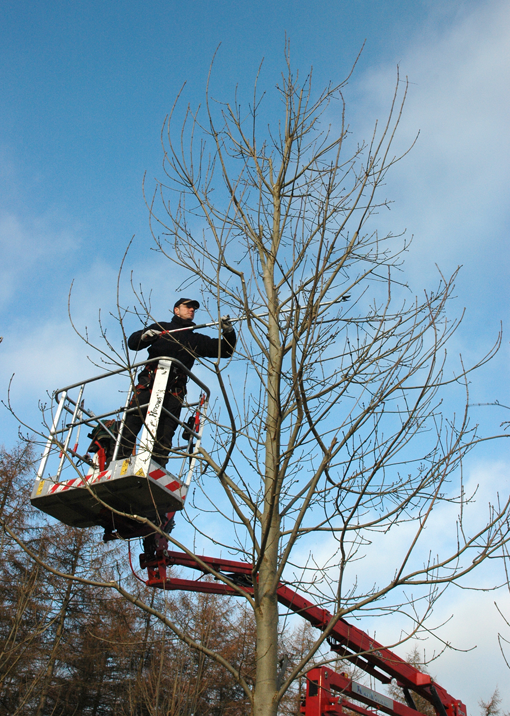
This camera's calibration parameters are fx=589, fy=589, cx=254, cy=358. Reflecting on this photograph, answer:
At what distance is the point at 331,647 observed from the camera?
7.52 metres

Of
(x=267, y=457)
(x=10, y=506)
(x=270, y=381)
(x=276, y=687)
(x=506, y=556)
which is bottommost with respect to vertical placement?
(x=276, y=687)

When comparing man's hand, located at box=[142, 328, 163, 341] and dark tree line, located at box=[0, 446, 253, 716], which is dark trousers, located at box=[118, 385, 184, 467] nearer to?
man's hand, located at box=[142, 328, 163, 341]

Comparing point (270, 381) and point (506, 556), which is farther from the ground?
point (270, 381)

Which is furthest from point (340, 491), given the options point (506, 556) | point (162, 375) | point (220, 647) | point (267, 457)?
point (220, 647)

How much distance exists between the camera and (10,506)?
45.1ft

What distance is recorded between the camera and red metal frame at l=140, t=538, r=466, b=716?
6.17m

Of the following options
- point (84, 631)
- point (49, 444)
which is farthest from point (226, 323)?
point (84, 631)

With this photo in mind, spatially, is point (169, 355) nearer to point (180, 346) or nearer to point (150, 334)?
point (180, 346)

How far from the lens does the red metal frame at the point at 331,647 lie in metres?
6.17

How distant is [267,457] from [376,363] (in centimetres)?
105

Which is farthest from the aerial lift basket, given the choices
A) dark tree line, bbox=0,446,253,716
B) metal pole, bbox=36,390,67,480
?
dark tree line, bbox=0,446,253,716

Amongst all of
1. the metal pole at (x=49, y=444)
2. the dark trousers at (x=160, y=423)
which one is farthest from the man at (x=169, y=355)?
the metal pole at (x=49, y=444)

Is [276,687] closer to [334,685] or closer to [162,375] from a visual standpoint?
[162,375]

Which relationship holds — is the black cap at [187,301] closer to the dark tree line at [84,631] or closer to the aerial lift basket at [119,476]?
the aerial lift basket at [119,476]
